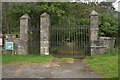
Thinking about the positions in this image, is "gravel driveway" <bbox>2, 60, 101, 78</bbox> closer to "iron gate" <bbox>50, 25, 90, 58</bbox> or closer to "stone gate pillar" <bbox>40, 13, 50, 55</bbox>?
"stone gate pillar" <bbox>40, 13, 50, 55</bbox>

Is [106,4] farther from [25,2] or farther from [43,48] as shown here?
[43,48]

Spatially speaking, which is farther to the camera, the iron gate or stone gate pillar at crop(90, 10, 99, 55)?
the iron gate

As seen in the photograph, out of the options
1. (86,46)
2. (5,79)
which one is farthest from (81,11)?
(5,79)

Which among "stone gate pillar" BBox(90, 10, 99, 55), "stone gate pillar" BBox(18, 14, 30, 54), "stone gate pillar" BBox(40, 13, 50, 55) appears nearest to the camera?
"stone gate pillar" BBox(90, 10, 99, 55)

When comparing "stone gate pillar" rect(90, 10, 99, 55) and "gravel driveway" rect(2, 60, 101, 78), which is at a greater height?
"stone gate pillar" rect(90, 10, 99, 55)

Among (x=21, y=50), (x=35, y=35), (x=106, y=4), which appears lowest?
(x=21, y=50)

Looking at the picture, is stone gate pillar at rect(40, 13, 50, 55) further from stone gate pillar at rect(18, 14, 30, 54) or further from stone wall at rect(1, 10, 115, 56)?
stone gate pillar at rect(18, 14, 30, 54)

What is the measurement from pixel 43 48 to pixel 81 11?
32.8 feet

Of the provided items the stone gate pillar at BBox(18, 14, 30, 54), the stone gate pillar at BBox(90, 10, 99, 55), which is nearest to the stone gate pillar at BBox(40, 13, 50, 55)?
the stone gate pillar at BBox(18, 14, 30, 54)

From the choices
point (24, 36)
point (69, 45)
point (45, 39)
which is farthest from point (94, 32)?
point (24, 36)

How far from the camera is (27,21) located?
34.6 feet

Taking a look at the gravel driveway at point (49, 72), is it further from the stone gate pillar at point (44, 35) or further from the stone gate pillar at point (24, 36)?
the stone gate pillar at point (24, 36)

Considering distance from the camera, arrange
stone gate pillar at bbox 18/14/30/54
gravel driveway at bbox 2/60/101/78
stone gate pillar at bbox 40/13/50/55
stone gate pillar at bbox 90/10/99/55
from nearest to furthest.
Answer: gravel driveway at bbox 2/60/101/78, stone gate pillar at bbox 90/10/99/55, stone gate pillar at bbox 40/13/50/55, stone gate pillar at bbox 18/14/30/54

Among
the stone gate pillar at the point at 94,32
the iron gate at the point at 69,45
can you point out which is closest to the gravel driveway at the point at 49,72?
the stone gate pillar at the point at 94,32
